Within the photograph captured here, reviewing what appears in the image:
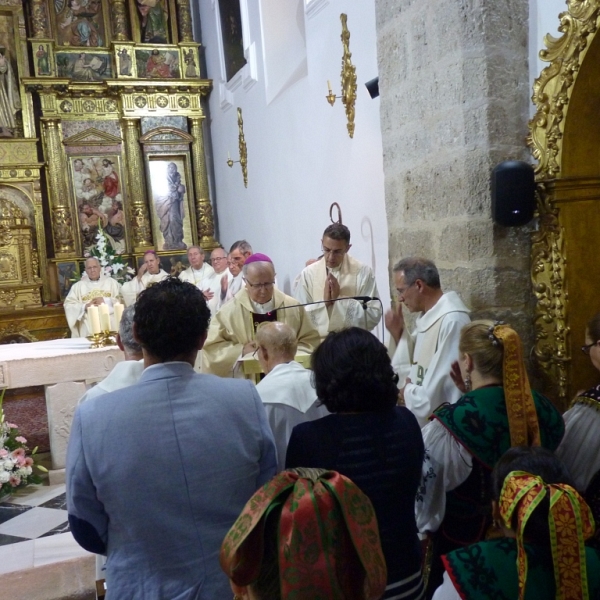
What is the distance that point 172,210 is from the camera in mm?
11109

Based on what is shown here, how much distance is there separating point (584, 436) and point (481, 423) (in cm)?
43

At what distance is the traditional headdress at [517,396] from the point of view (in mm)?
1986

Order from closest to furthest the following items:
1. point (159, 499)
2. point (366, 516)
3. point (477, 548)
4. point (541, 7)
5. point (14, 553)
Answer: point (366, 516) → point (477, 548) → point (159, 499) → point (541, 7) → point (14, 553)

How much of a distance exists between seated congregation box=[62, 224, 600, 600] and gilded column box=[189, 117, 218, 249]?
28.8ft

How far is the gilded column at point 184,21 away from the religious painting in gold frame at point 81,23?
1148 millimetres

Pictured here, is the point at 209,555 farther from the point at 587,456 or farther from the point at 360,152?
the point at 360,152

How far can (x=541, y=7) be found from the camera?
3.15 meters

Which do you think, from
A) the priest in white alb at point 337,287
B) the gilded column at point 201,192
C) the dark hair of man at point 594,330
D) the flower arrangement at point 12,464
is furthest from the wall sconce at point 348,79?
the gilded column at point 201,192

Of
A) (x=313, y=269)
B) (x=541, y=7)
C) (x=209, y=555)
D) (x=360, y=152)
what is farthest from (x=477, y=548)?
(x=360, y=152)

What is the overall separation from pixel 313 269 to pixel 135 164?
6070 millimetres

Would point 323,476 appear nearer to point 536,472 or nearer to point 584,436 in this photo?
point 536,472

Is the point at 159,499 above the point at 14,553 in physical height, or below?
above

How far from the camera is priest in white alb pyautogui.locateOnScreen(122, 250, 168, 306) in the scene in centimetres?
956

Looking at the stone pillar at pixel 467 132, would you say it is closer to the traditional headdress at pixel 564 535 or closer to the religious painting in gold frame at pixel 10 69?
the traditional headdress at pixel 564 535
